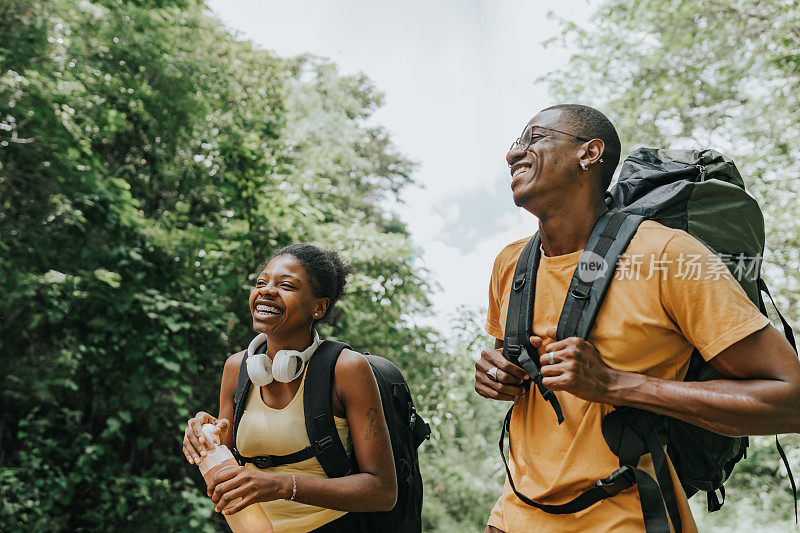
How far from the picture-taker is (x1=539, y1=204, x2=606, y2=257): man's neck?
1.75 m

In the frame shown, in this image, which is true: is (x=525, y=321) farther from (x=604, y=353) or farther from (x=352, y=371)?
(x=352, y=371)

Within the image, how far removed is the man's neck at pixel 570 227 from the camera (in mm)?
1745

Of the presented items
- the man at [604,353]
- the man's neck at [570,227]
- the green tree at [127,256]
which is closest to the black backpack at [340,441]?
the man at [604,353]

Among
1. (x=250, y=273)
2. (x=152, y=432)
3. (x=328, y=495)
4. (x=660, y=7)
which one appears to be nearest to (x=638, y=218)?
(x=328, y=495)

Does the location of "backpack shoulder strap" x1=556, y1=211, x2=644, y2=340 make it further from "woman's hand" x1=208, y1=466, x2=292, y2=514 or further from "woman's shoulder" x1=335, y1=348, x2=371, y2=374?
"woman's hand" x1=208, y1=466, x2=292, y2=514

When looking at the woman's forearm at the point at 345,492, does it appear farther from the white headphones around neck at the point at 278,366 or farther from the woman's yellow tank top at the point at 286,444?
the white headphones around neck at the point at 278,366

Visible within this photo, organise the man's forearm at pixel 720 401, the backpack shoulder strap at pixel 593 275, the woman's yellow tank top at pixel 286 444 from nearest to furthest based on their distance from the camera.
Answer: the man's forearm at pixel 720 401 < the backpack shoulder strap at pixel 593 275 < the woman's yellow tank top at pixel 286 444

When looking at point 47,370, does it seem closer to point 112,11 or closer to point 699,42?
point 112,11

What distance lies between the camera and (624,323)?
4.94 feet

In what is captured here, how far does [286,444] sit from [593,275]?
130 cm

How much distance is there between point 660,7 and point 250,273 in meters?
6.50

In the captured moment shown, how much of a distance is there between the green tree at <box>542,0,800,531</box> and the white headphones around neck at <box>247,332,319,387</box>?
6.58 metres

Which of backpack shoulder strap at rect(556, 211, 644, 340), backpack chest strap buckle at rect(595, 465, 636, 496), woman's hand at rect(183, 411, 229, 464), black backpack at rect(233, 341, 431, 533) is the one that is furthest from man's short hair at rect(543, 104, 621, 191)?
woman's hand at rect(183, 411, 229, 464)

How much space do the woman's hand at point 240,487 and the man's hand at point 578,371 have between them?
0.97 m
